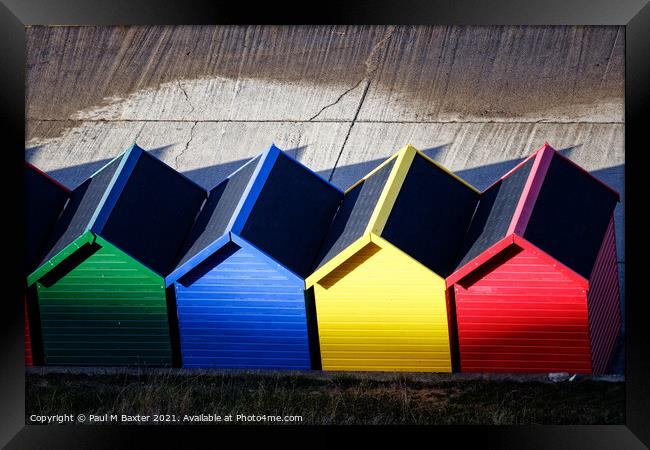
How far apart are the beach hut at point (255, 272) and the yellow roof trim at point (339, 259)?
0.11 metres

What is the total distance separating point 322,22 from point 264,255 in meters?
1.50

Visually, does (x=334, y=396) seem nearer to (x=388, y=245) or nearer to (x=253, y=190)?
(x=388, y=245)

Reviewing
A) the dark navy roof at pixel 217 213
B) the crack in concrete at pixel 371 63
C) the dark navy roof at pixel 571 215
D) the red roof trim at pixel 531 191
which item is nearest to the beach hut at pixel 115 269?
the dark navy roof at pixel 217 213

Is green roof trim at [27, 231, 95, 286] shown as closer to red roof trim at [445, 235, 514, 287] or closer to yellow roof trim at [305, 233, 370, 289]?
yellow roof trim at [305, 233, 370, 289]

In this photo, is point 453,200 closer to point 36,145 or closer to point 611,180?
point 611,180

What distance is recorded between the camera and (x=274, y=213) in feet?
23.0

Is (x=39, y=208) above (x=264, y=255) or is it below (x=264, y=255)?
above

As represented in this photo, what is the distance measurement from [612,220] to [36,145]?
4099 mm

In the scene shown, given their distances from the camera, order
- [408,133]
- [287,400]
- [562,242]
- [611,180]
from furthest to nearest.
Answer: [408,133] < [611,180] < [287,400] < [562,242]

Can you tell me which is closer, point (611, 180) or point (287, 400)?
point (287, 400)

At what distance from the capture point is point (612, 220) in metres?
7.34

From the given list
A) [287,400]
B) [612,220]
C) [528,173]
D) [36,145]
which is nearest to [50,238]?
[36,145]

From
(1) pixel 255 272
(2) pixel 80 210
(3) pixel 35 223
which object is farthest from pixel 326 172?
(3) pixel 35 223

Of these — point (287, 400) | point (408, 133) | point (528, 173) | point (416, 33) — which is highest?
point (416, 33)
